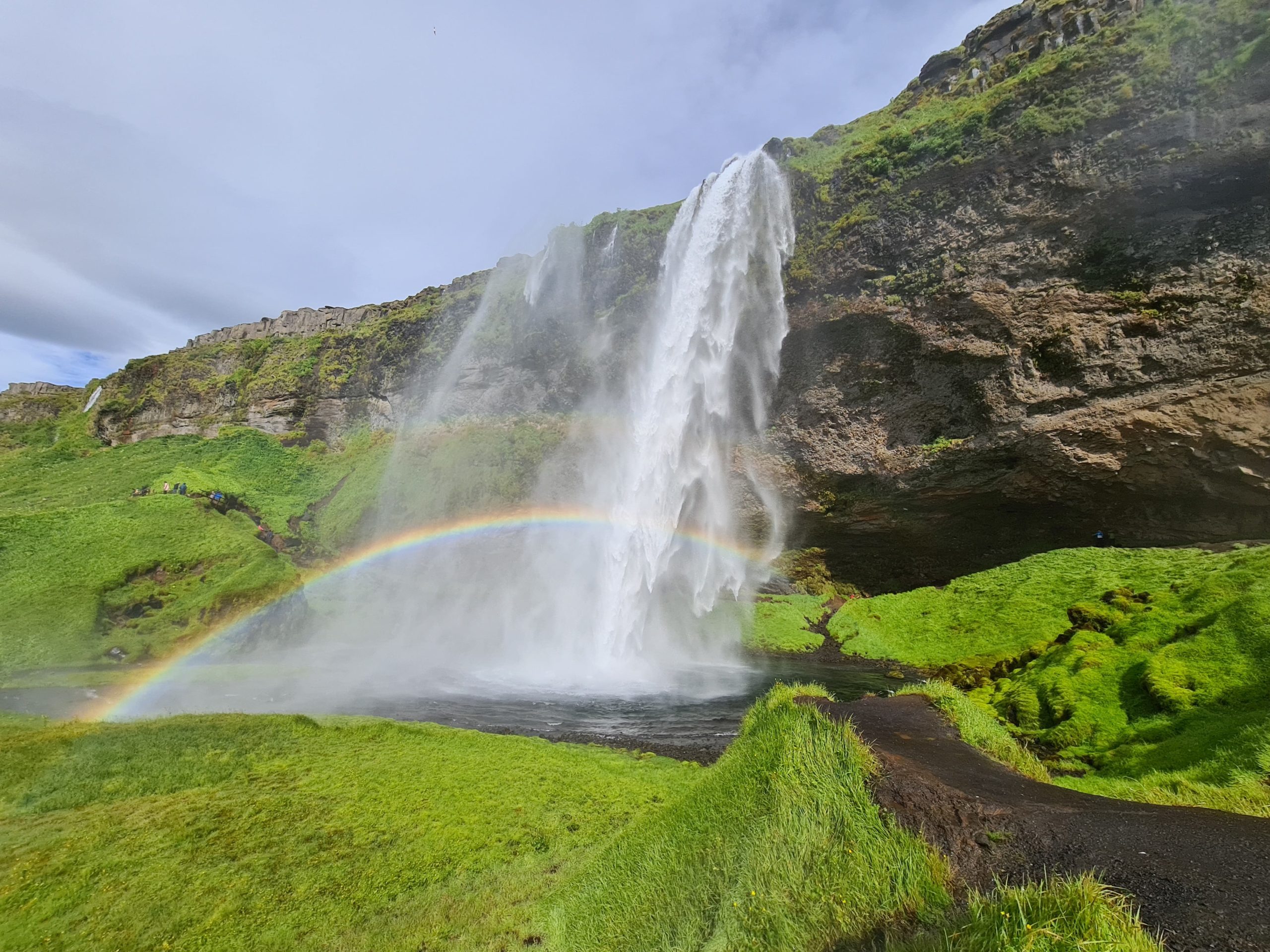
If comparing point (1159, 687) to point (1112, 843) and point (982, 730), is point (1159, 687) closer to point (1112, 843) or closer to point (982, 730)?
point (982, 730)

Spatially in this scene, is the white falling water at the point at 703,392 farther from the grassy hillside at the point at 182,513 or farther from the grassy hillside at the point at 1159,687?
the grassy hillside at the point at 1159,687

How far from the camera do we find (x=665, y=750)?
45.0ft

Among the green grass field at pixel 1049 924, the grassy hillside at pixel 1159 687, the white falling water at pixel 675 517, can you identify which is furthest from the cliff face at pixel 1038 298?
the green grass field at pixel 1049 924

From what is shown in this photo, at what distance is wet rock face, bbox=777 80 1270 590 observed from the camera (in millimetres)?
20516

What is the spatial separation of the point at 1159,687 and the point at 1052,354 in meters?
19.0

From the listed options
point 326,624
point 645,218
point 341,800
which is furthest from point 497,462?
point 341,800

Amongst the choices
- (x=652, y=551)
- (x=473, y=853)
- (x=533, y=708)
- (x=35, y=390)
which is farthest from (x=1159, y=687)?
(x=35, y=390)

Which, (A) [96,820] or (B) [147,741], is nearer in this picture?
(A) [96,820]

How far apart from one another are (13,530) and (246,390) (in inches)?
1198

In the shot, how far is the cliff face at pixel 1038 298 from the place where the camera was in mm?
20469

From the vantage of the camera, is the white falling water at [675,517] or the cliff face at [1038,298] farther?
the white falling water at [675,517]

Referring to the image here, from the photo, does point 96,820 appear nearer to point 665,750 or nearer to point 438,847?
point 438,847

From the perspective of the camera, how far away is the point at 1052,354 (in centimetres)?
2367

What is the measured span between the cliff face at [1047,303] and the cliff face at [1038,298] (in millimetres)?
79
